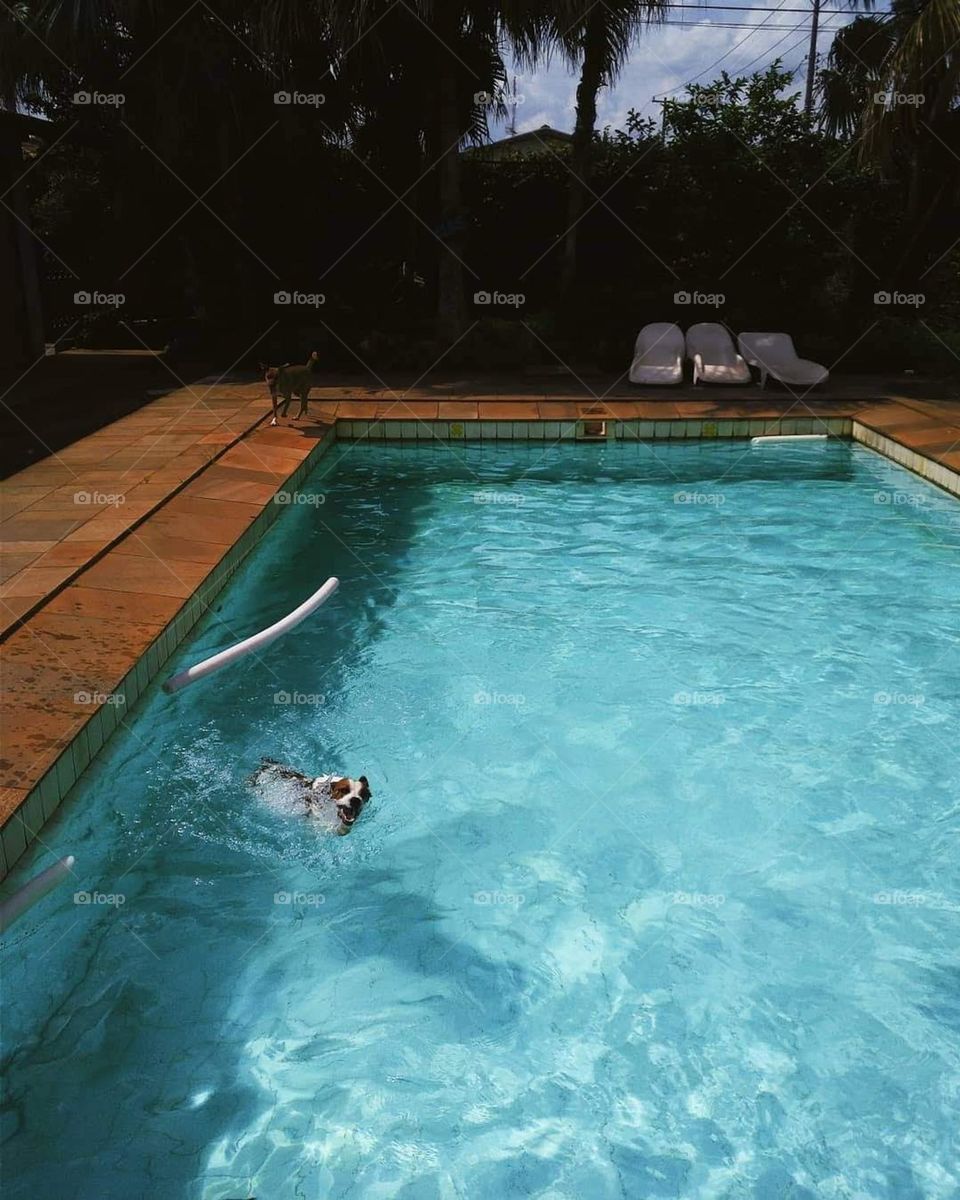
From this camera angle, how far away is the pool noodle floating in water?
200 inches

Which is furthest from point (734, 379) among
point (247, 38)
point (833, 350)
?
point (247, 38)

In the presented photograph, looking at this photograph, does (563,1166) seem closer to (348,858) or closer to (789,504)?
(348,858)

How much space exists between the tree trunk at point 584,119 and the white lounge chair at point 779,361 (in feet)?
9.88

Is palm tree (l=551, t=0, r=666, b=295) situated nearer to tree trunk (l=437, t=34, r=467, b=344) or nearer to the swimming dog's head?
tree trunk (l=437, t=34, r=467, b=344)

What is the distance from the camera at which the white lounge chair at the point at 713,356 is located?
14.3 m

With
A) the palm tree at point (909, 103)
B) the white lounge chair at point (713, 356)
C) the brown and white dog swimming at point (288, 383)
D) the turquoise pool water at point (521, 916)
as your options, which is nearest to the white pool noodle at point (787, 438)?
the white lounge chair at point (713, 356)

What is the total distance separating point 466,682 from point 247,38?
38.1 feet

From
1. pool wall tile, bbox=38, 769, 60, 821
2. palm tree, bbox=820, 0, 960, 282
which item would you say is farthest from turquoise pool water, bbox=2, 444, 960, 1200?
palm tree, bbox=820, 0, 960, 282

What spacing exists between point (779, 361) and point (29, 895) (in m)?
13.0

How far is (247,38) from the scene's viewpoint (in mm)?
14359

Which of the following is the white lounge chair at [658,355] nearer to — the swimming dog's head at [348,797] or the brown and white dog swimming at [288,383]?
the brown and white dog swimming at [288,383]

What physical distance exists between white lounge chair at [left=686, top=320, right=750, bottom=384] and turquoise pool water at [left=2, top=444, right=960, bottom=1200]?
6.72 m

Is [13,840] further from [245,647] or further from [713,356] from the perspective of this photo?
[713,356]

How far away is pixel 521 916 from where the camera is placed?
4.63 m
